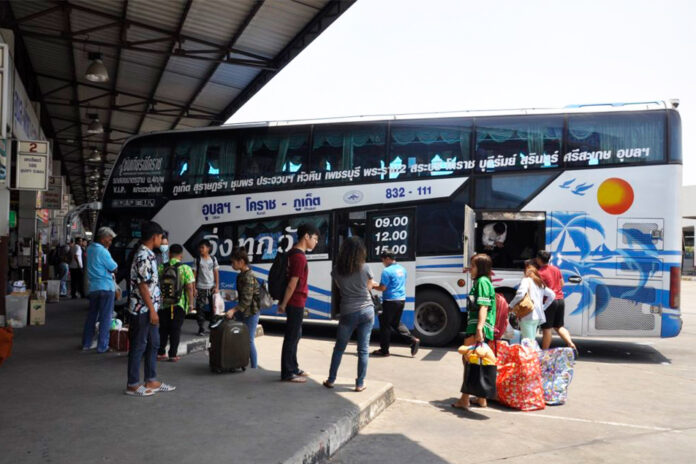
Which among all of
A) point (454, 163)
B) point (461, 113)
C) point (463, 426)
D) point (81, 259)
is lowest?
point (463, 426)

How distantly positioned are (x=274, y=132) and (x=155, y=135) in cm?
270

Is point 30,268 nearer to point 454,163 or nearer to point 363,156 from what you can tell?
point 363,156

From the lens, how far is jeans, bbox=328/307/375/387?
256 inches

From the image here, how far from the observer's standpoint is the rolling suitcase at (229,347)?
7.09 m

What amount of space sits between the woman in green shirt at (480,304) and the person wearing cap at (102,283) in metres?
4.77

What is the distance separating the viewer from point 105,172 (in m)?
38.5

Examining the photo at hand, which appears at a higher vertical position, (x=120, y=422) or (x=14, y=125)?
(x=14, y=125)

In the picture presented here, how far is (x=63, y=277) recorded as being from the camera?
62.2ft

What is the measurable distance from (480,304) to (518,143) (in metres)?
4.82

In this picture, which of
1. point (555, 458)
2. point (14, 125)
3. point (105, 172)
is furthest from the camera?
point (105, 172)

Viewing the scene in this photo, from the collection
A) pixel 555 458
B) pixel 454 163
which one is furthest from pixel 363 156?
pixel 555 458

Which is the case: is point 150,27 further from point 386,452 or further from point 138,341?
point 386,452

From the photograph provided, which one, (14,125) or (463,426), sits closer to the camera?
(463,426)

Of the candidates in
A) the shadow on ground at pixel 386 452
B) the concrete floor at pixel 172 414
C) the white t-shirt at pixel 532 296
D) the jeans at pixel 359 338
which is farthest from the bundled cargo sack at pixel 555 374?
the shadow on ground at pixel 386 452
